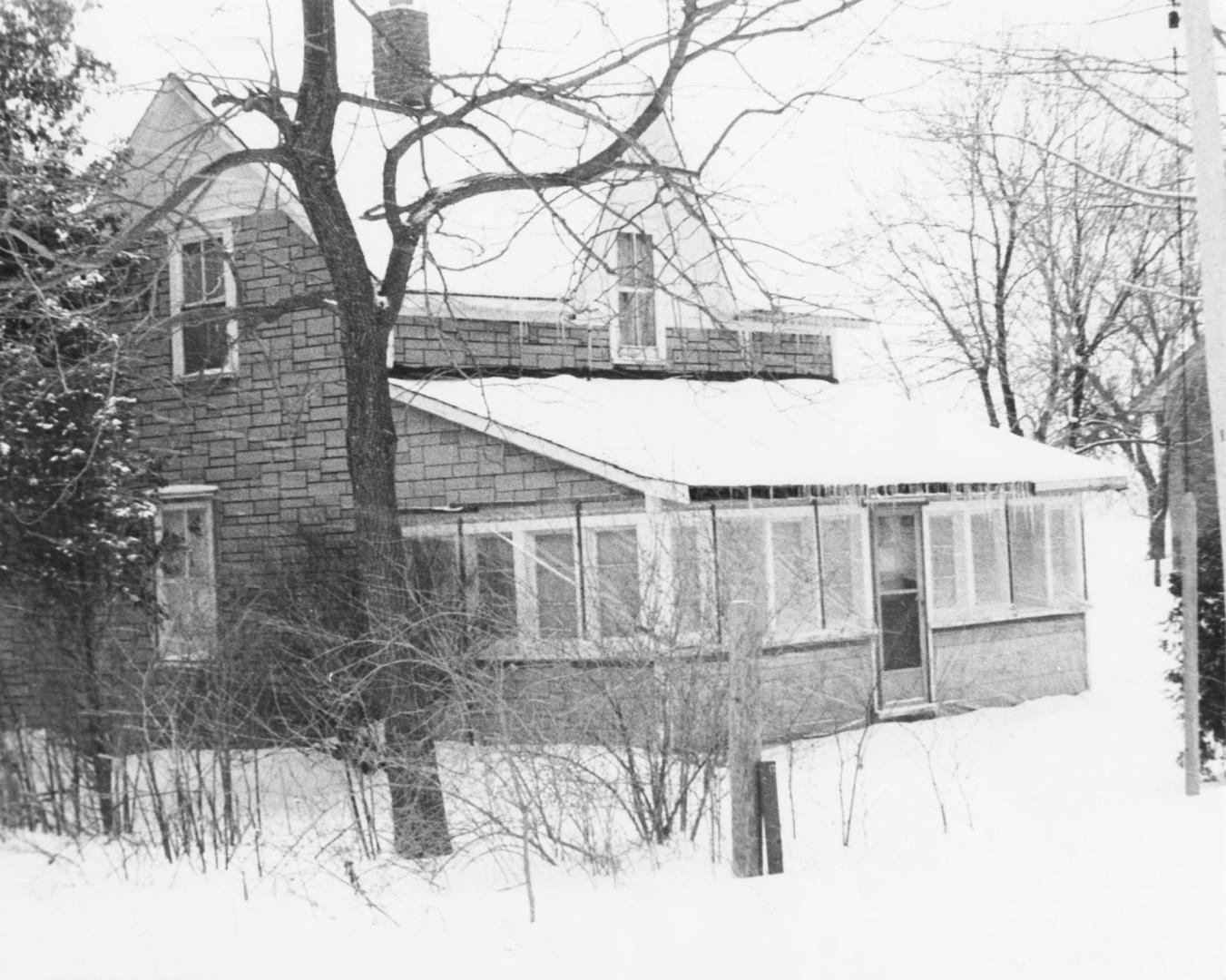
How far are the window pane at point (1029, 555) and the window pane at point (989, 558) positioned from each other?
1.07 feet

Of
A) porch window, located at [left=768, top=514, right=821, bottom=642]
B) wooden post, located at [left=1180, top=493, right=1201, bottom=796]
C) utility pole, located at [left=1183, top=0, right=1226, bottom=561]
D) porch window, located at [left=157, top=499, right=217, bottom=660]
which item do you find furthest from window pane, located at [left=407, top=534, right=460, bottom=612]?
utility pole, located at [left=1183, top=0, right=1226, bottom=561]

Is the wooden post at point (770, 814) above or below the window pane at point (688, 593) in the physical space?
below

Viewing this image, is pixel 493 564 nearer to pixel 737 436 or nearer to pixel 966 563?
pixel 737 436

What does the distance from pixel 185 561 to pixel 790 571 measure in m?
7.01

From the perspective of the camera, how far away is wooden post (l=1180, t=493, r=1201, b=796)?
10617mm

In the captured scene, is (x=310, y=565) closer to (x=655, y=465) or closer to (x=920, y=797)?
(x=655, y=465)

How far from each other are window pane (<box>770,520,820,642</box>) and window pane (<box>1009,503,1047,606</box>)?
157 inches

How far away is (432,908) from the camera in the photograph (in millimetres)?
8523

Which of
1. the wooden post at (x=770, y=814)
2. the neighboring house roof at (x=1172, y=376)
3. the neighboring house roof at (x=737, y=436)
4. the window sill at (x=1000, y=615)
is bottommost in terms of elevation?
the wooden post at (x=770, y=814)

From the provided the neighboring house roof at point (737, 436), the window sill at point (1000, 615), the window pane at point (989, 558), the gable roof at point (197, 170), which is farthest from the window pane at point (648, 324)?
the window sill at point (1000, 615)

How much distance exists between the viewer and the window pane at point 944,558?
17.7 m

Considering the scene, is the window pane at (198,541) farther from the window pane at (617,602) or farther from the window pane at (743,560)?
the window pane at (743,560)

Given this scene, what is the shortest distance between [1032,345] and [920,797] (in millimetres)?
21680

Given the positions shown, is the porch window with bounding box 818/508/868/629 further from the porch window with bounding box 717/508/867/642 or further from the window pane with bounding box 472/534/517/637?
the window pane with bounding box 472/534/517/637
